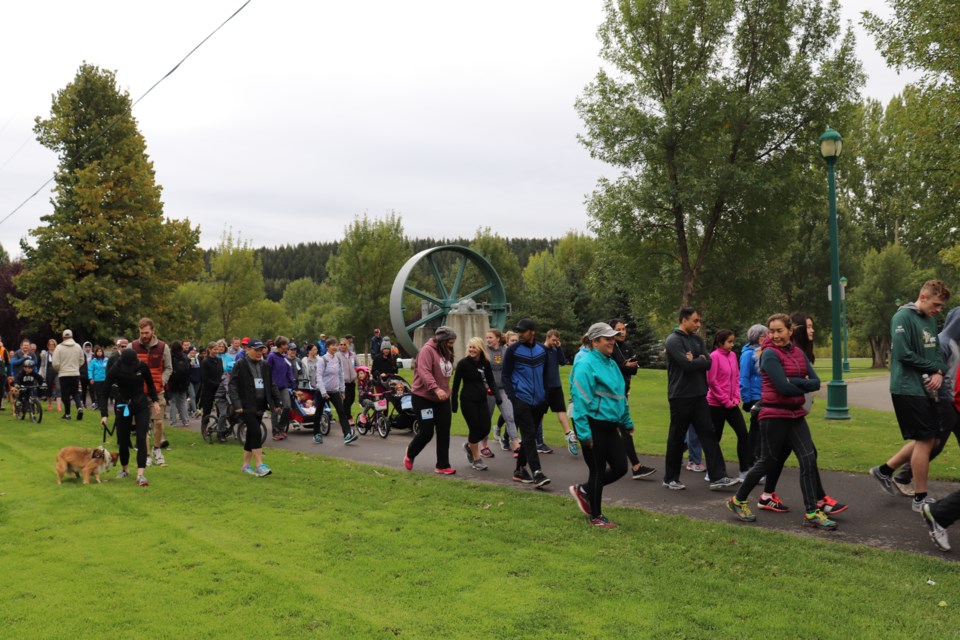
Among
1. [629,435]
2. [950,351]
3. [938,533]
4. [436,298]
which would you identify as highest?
[436,298]

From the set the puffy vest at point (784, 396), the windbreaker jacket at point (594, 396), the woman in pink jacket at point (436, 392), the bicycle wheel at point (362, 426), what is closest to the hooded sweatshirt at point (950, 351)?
the puffy vest at point (784, 396)

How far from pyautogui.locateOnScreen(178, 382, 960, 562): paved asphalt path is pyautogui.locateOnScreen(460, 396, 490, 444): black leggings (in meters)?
0.49

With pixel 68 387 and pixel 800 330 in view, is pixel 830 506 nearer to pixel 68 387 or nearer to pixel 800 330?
pixel 800 330

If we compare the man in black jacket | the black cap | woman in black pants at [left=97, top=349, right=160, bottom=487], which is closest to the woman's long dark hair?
the black cap

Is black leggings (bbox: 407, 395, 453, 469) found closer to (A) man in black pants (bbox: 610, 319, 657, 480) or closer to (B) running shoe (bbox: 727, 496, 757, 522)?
(A) man in black pants (bbox: 610, 319, 657, 480)

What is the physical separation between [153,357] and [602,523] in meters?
7.01

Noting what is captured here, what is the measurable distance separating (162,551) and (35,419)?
1336 cm

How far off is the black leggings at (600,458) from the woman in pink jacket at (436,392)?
3161 millimetres

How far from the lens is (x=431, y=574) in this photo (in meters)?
5.37

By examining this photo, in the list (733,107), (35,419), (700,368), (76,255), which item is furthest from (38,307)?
(700,368)

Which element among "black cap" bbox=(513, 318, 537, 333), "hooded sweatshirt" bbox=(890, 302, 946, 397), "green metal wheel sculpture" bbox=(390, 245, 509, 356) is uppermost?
"green metal wheel sculpture" bbox=(390, 245, 509, 356)

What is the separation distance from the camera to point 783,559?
551 cm

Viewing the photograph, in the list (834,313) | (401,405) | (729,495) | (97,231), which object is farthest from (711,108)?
(97,231)

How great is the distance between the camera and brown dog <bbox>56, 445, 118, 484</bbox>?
9.28 m
